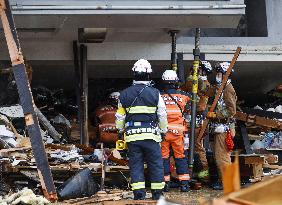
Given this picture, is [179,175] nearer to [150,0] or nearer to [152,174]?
[152,174]

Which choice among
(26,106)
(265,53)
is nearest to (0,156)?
(26,106)

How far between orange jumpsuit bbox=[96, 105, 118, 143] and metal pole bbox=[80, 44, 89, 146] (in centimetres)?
41

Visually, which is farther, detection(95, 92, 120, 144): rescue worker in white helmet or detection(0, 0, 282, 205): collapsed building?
detection(95, 92, 120, 144): rescue worker in white helmet

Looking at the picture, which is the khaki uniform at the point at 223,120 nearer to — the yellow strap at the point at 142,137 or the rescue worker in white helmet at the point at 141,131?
the rescue worker in white helmet at the point at 141,131

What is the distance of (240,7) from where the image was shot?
10.2 metres

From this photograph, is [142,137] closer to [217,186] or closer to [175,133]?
[175,133]

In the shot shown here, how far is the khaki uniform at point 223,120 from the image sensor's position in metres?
9.85

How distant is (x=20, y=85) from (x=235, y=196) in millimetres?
5043

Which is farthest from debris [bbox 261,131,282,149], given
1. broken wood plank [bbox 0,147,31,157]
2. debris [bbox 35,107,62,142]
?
broken wood plank [bbox 0,147,31,157]

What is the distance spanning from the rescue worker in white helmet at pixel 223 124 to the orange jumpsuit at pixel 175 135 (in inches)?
26.9

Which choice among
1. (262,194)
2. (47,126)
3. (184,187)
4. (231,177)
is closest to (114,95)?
(47,126)

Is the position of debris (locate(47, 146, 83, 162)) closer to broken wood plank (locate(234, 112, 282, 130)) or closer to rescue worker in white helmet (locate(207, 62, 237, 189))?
rescue worker in white helmet (locate(207, 62, 237, 189))

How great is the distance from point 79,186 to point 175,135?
1.69 metres

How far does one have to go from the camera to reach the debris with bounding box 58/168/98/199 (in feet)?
28.2
